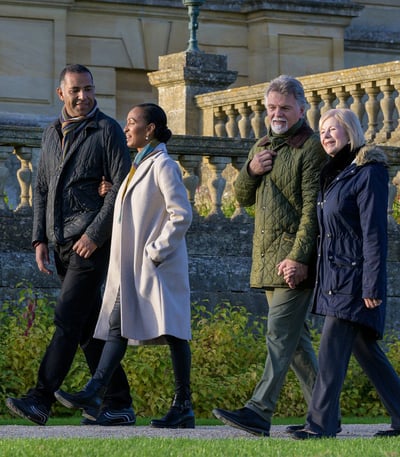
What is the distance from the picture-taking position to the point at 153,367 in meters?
12.0

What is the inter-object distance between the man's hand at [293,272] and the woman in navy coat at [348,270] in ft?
0.51

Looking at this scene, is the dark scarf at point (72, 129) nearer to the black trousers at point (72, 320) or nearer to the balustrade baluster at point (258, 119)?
the black trousers at point (72, 320)

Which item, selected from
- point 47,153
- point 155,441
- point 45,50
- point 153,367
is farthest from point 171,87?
point 155,441

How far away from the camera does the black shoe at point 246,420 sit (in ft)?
31.0

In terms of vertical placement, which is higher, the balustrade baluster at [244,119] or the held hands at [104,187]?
the balustrade baluster at [244,119]

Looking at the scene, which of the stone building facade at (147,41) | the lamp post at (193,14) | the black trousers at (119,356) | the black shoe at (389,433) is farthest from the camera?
the stone building facade at (147,41)

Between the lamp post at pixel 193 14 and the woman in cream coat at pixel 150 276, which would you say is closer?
the woman in cream coat at pixel 150 276

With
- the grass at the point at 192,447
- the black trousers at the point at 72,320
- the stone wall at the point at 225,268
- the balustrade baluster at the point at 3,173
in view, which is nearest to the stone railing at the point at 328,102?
the stone wall at the point at 225,268

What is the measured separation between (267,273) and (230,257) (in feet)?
14.1

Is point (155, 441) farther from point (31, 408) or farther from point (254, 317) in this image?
point (254, 317)

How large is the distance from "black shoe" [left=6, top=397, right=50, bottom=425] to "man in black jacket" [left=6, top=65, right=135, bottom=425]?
2 cm

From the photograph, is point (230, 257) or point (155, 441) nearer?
point (155, 441)

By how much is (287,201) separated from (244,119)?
9.34 metres

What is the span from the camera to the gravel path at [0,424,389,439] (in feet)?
30.8
